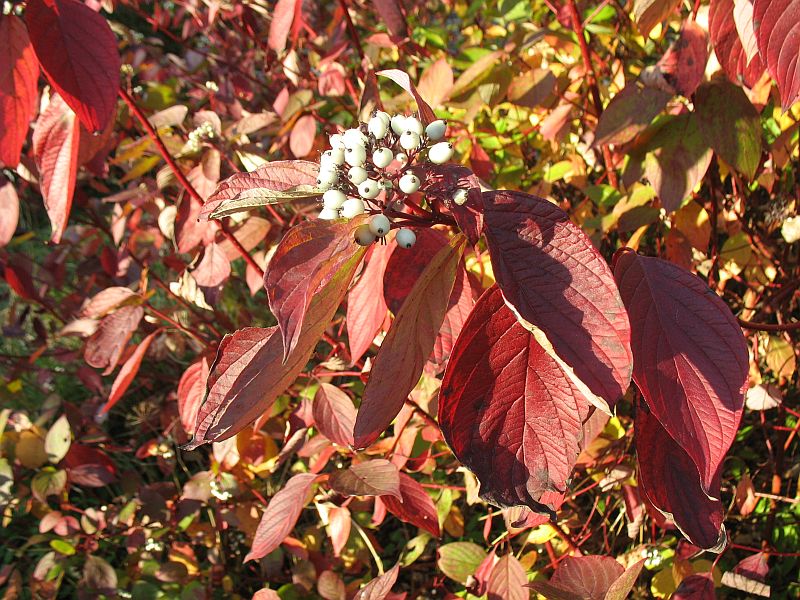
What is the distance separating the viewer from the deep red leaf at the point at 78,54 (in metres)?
0.82

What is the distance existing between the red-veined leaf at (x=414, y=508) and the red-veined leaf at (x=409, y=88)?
2.21 ft

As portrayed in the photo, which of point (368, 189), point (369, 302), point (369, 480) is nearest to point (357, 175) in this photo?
point (368, 189)

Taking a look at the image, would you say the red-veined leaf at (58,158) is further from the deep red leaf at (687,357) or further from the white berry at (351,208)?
the deep red leaf at (687,357)

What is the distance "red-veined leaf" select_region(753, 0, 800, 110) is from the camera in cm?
69

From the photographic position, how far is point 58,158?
3.20ft

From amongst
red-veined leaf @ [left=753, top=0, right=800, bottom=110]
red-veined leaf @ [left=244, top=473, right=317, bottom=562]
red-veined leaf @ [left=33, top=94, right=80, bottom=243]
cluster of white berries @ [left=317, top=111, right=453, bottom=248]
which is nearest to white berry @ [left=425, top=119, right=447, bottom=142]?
cluster of white berries @ [left=317, top=111, right=453, bottom=248]

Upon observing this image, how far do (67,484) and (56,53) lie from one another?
138 centimetres

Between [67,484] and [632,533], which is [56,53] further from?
[67,484]

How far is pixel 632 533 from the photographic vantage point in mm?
1187

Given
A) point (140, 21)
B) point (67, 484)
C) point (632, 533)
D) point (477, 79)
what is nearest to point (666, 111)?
point (477, 79)

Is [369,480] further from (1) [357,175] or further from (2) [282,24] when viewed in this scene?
(2) [282,24]

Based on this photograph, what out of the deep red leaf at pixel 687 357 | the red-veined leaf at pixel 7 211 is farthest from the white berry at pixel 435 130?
the red-veined leaf at pixel 7 211

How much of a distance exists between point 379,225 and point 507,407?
0.68 ft

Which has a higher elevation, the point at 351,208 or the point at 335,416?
the point at 351,208
